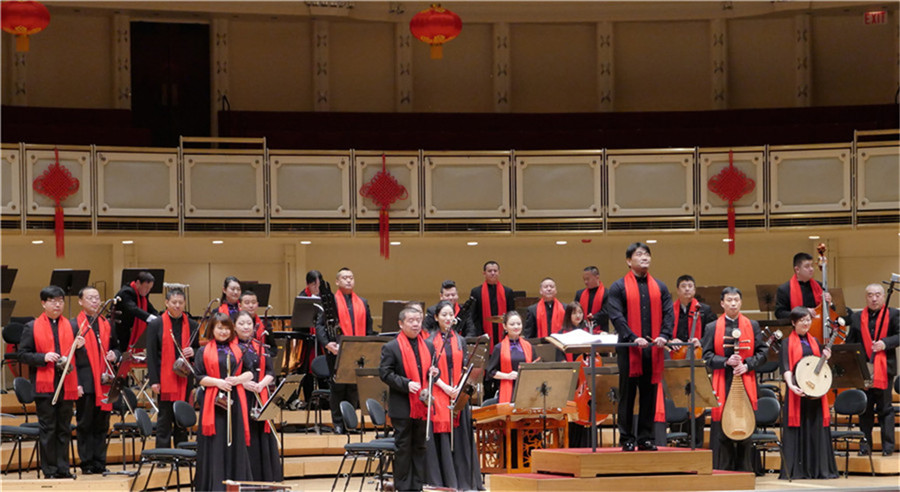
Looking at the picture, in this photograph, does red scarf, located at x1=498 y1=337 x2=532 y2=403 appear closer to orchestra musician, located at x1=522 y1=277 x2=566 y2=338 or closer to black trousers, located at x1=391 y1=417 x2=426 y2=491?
orchestra musician, located at x1=522 y1=277 x2=566 y2=338

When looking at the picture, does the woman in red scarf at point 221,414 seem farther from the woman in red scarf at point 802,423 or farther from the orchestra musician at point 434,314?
the woman in red scarf at point 802,423

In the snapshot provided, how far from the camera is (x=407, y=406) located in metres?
7.77

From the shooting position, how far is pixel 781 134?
46.1ft

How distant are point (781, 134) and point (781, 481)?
6250 mm

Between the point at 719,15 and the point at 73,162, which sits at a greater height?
the point at 719,15

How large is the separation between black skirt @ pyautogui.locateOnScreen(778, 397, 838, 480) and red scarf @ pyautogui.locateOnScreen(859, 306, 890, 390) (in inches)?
35.5

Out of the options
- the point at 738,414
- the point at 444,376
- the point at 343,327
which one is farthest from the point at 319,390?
the point at 738,414

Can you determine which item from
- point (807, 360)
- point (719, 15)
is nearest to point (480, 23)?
point (719, 15)

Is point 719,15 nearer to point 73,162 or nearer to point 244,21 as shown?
point 244,21

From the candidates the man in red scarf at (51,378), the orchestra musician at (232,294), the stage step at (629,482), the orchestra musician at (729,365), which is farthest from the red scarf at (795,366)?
the man in red scarf at (51,378)

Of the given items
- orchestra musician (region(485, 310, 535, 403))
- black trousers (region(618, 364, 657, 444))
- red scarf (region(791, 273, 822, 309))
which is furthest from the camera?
red scarf (region(791, 273, 822, 309))

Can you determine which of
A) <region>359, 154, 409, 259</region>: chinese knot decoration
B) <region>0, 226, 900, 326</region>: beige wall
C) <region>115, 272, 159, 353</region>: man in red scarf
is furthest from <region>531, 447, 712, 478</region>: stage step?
<region>0, 226, 900, 326</region>: beige wall

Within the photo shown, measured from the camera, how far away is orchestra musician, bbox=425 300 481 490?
7.82 metres

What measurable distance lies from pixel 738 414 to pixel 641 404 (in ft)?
5.16
